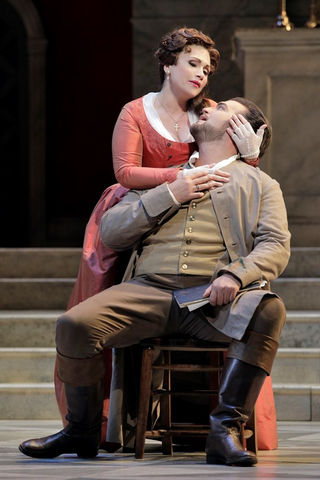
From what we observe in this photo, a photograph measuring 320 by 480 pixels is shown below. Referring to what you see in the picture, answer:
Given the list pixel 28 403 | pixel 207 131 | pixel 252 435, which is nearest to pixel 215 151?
pixel 207 131

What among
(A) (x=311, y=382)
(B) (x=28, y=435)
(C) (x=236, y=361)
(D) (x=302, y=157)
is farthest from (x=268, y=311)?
(D) (x=302, y=157)

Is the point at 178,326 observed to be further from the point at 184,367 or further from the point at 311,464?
the point at 311,464

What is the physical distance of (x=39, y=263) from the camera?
6.12 m

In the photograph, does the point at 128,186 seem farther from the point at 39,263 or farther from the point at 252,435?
the point at 39,263

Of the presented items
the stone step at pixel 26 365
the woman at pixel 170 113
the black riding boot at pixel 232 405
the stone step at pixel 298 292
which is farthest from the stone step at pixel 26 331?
the black riding boot at pixel 232 405

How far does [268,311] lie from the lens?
120 inches

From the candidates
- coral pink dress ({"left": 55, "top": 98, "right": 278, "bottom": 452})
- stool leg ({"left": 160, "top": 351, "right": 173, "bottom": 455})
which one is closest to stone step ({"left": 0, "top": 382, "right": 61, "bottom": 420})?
coral pink dress ({"left": 55, "top": 98, "right": 278, "bottom": 452})

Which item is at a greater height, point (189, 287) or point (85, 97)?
point (85, 97)

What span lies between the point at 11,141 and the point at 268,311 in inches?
241

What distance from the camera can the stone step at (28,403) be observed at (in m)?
4.54

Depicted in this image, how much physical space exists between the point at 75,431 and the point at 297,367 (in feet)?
5.62

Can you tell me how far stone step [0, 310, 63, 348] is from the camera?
5.05 metres

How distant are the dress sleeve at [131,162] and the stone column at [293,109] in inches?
118

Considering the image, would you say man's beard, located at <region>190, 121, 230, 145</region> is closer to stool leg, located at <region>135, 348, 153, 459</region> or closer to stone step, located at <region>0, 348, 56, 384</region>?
stool leg, located at <region>135, 348, 153, 459</region>
